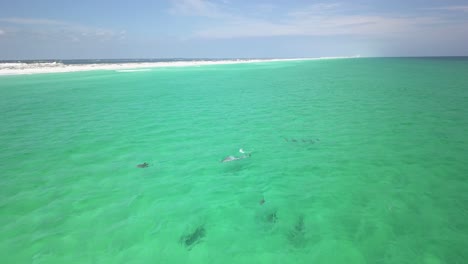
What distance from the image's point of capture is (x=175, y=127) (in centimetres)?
1603

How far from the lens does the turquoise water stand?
5.90 metres

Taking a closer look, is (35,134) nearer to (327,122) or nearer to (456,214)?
(327,122)

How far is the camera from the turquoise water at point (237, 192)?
590 cm

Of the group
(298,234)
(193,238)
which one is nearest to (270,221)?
(298,234)

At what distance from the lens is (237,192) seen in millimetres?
8344

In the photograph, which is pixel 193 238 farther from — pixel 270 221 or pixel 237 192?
pixel 237 192

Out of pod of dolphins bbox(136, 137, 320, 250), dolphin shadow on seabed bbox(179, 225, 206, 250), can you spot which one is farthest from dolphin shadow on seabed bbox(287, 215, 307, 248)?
dolphin shadow on seabed bbox(179, 225, 206, 250)

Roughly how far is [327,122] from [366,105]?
757cm

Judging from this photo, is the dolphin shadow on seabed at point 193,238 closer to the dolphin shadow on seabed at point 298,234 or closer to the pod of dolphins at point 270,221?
the pod of dolphins at point 270,221

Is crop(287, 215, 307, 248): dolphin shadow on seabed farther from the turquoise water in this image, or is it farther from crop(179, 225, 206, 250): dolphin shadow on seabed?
crop(179, 225, 206, 250): dolphin shadow on seabed

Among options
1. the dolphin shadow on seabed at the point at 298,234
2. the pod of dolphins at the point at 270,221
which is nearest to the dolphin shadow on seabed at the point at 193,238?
the pod of dolphins at the point at 270,221

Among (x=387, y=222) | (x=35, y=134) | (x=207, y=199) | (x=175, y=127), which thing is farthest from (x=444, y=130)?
(x=35, y=134)

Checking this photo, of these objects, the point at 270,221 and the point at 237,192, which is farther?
the point at 237,192

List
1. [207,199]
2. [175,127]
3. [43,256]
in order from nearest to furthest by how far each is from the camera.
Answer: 1. [43,256]
2. [207,199]
3. [175,127]
